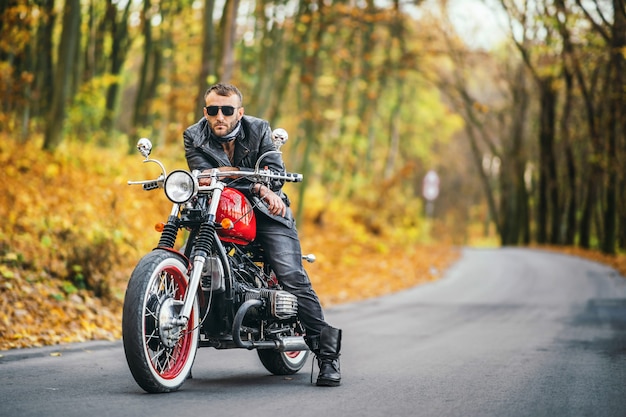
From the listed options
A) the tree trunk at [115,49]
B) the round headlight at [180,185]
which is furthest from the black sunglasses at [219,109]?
the tree trunk at [115,49]

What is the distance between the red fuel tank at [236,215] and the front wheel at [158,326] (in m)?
0.42

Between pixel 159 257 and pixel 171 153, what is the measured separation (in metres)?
13.6

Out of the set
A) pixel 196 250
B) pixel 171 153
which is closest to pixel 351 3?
pixel 171 153

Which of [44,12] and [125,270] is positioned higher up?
[44,12]

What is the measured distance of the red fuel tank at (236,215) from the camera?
5938 millimetres

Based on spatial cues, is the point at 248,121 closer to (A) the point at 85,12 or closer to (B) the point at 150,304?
(B) the point at 150,304

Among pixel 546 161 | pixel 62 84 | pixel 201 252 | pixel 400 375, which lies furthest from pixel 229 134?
pixel 546 161

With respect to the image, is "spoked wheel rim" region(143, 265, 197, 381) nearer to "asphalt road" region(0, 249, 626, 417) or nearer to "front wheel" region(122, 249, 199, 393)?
"front wheel" region(122, 249, 199, 393)

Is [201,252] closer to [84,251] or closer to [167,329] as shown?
[167,329]

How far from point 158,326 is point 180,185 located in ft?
3.00

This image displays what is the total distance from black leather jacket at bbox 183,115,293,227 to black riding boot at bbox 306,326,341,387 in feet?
2.80

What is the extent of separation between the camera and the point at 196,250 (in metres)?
5.73

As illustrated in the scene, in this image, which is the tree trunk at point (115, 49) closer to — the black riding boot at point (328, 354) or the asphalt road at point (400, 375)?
the asphalt road at point (400, 375)

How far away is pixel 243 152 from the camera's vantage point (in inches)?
249
